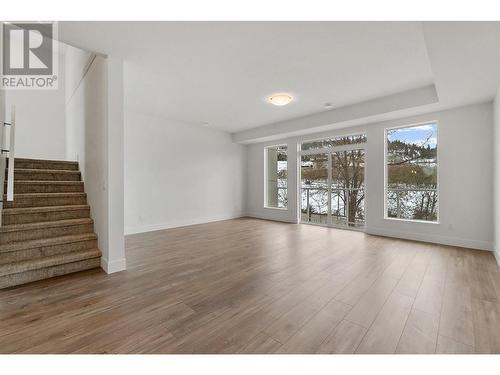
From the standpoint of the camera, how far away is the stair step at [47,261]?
2.60 meters

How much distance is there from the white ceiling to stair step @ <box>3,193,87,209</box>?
207 cm

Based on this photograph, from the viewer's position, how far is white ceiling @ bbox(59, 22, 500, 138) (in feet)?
7.94

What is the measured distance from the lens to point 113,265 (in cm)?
301

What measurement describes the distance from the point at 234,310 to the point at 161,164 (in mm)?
4666

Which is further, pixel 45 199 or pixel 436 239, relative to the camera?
pixel 436 239

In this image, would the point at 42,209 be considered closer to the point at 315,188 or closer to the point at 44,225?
the point at 44,225

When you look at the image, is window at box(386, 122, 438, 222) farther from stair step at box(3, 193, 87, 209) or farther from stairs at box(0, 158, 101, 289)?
stair step at box(3, 193, 87, 209)

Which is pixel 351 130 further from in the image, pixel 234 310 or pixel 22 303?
pixel 22 303

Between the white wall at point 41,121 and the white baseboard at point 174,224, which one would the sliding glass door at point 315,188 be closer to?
the white baseboard at point 174,224

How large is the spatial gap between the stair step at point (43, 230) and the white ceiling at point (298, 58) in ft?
7.57

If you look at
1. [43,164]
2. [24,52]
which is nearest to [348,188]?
[43,164]

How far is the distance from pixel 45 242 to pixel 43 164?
6.64 ft

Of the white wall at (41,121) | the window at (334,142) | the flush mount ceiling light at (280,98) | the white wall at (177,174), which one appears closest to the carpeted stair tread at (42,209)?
the white wall at (177,174)

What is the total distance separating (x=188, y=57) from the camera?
3078 mm
